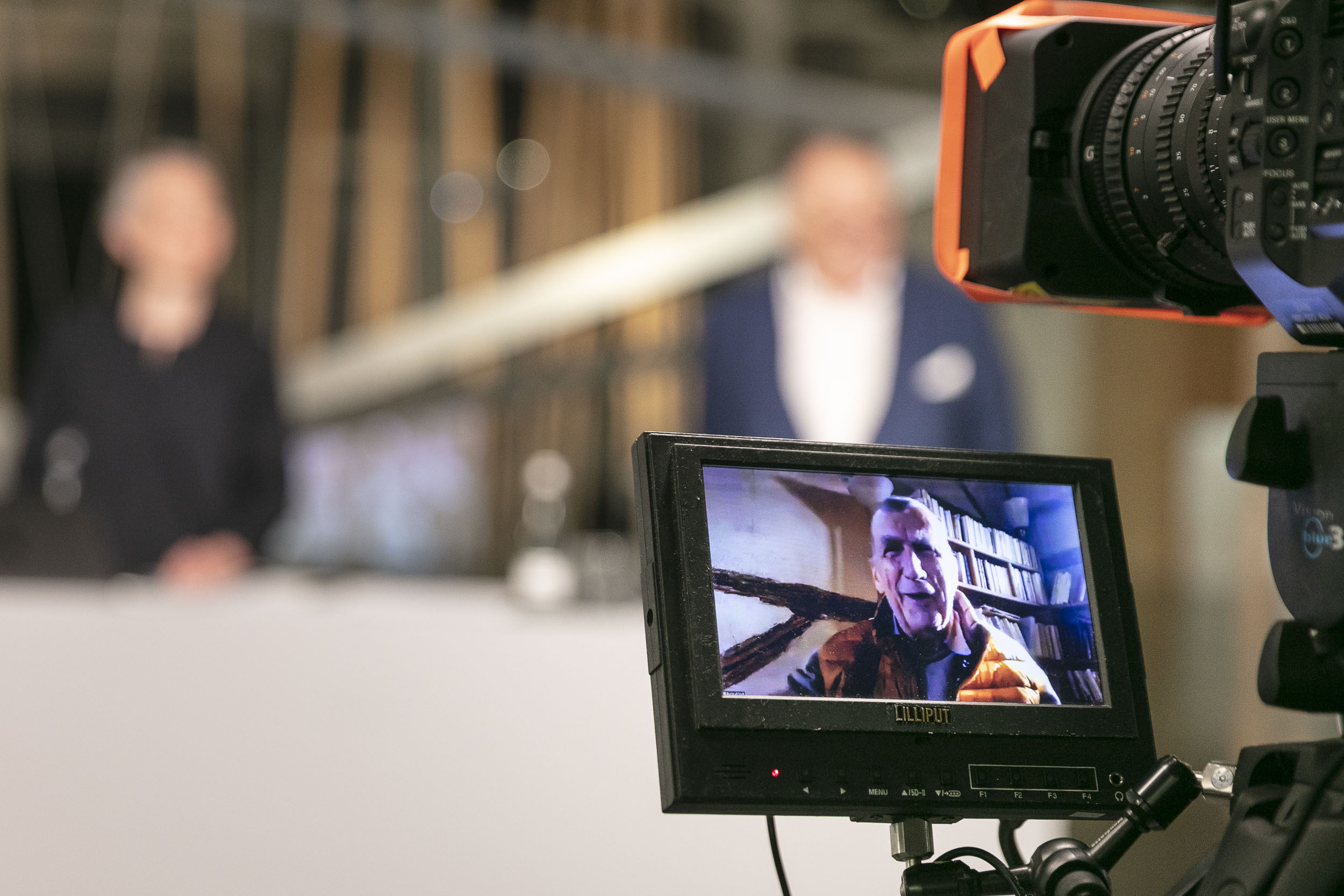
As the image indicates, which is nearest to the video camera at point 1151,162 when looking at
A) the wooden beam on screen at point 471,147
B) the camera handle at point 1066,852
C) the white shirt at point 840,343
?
the camera handle at point 1066,852

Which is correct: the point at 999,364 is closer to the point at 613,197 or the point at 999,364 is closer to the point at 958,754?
the point at 958,754

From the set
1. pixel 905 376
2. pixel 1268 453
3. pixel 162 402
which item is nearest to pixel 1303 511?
pixel 1268 453

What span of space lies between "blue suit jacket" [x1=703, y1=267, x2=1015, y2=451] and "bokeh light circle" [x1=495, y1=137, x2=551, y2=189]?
6.17 ft

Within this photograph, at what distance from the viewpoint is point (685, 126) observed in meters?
4.12

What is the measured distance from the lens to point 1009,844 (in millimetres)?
816

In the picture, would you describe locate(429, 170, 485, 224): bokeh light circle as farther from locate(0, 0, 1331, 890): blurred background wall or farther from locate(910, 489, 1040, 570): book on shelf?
locate(910, 489, 1040, 570): book on shelf

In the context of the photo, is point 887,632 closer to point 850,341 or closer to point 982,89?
point 982,89

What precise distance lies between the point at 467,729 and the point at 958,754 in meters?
0.54

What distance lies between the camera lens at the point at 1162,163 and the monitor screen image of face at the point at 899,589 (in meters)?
0.15

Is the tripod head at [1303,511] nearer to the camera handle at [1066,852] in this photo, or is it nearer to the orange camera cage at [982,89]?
the camera handle at [1066,852]

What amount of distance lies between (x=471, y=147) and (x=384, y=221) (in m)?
0.34

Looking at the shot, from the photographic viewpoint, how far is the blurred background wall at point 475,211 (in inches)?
154

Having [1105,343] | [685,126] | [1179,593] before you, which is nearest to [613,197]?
[685,126]

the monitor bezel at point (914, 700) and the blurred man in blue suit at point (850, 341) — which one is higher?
the blurred man in blue suit at point (850, 341)
